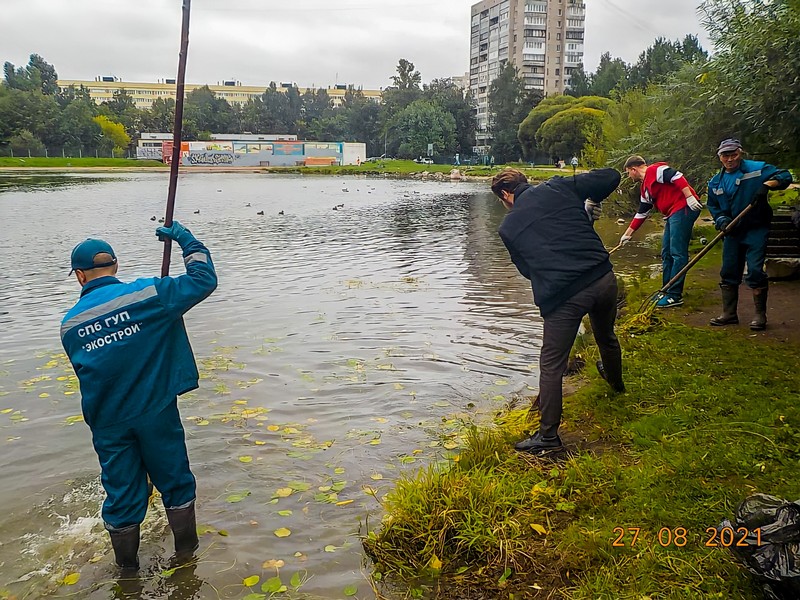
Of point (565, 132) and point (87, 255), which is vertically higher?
point (565, 132)

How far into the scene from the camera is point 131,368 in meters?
4.05

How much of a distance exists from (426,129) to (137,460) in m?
115

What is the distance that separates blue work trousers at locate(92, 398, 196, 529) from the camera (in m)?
4.08

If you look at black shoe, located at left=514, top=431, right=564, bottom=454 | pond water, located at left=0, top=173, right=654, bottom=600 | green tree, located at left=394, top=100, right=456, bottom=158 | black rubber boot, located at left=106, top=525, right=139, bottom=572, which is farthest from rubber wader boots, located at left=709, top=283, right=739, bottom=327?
green tree, located at left=394, top=100, right=456, bottom=158

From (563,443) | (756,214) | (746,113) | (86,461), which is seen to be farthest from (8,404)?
(746,113)

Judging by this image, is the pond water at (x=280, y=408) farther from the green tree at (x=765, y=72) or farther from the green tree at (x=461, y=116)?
the green tree at (x=461, y=116)

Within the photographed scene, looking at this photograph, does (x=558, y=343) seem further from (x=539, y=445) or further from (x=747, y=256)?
(x=747, y=256)

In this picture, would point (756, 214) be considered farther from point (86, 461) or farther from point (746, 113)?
point (86, 461)

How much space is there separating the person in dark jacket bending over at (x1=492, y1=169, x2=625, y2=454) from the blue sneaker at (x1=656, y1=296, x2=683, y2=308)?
445 centimetres

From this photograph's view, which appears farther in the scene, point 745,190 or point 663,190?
point 663,190

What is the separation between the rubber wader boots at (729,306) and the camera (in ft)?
26.3

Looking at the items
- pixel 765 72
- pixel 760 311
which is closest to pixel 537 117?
pixel 765 72

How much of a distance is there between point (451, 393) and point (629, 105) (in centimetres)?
2597
